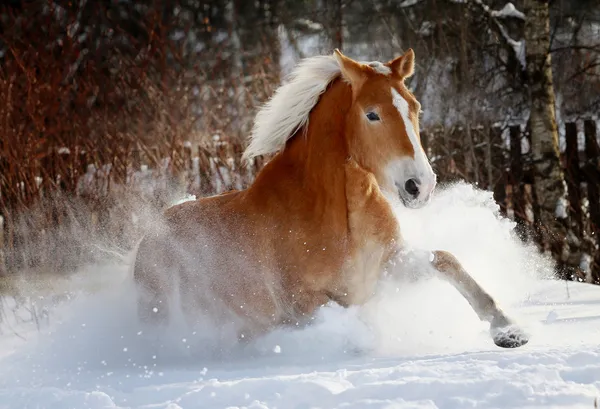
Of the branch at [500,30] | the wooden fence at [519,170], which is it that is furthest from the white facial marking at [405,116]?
the branch at [500,30]

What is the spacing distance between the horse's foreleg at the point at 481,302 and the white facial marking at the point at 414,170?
557mm

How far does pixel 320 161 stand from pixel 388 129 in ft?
1.68

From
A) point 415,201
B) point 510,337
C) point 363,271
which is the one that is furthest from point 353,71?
point 510,337

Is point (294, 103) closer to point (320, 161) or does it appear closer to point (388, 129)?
point (320, 161)

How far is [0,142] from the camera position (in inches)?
294

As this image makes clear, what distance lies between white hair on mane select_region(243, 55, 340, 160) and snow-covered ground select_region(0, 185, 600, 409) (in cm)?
107

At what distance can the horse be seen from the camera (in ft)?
12.5

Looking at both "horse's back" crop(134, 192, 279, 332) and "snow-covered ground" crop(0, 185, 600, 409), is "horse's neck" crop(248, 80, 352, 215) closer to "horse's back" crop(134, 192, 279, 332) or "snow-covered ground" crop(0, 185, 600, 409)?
"horse's back" crop(134, 192, 279, 332)

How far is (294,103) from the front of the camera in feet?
14.3

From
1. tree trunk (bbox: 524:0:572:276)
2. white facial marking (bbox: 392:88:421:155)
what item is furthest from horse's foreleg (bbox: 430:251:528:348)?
tree trunk (bbox: 524:0:572:276)

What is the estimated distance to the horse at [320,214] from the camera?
381 cm

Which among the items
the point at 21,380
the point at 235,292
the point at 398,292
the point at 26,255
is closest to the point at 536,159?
the point at 398,292

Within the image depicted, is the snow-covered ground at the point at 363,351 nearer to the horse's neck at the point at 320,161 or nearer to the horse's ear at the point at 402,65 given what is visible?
the horse's neck at the point at 320,161

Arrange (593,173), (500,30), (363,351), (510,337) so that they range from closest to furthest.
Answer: (510,337)
(363,351)
(593,173)
(500,30)
